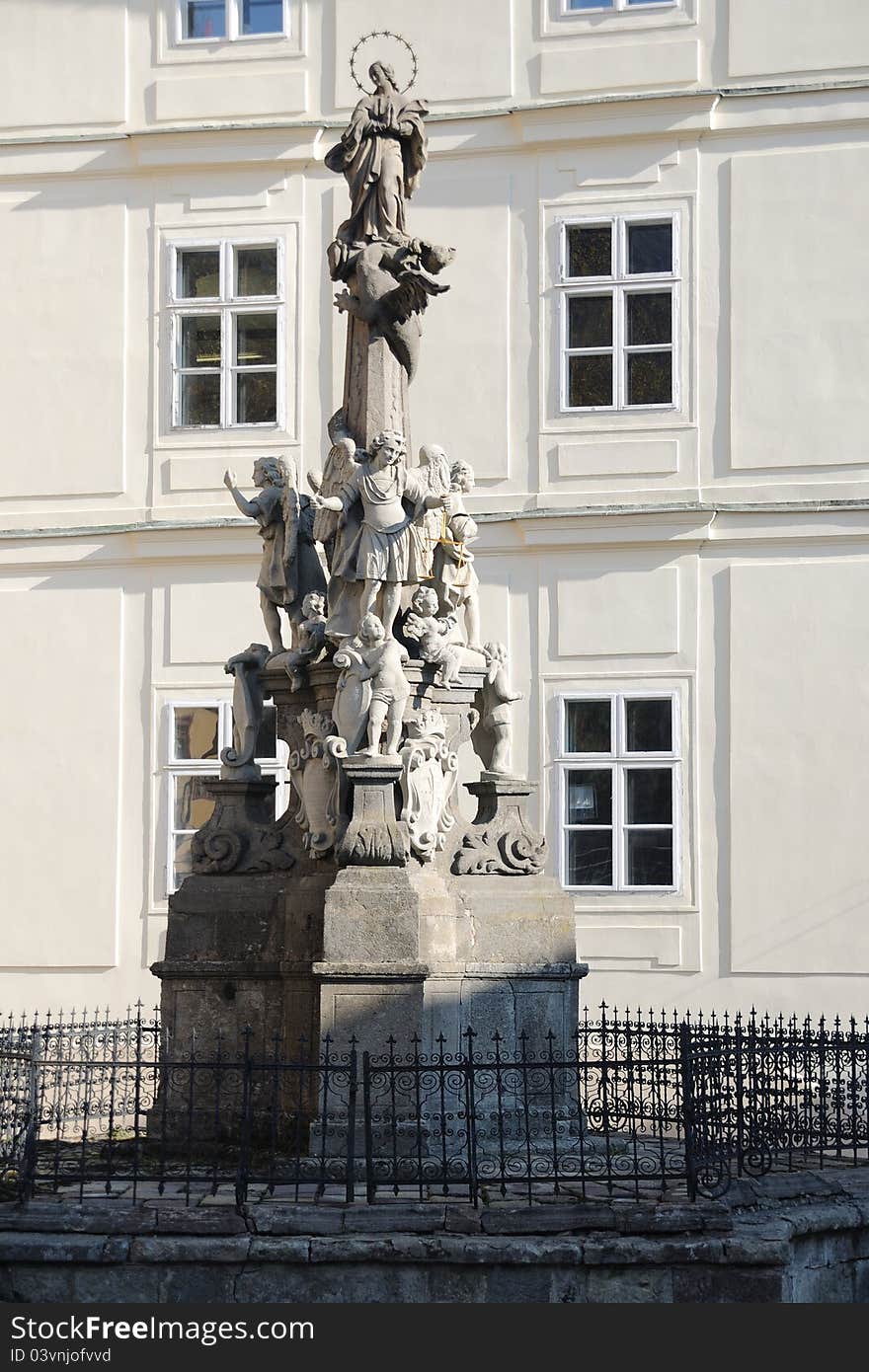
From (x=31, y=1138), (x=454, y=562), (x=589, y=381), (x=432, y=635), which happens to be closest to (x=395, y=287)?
(x=454, y=562)

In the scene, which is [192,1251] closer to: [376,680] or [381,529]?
[376,680]

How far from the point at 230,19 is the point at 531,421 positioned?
488 cm

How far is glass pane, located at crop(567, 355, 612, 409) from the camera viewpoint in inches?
742

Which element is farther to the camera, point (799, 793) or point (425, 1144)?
point (799, 793)

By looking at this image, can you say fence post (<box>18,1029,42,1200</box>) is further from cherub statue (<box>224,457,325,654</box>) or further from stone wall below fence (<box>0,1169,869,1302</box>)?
cherub statue (<box>224,457,325,654</box>)

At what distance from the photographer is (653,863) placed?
716 inches

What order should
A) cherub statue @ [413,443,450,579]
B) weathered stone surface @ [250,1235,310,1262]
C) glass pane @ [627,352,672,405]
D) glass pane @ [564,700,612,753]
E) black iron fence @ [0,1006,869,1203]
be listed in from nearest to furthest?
weathered stone surface @ [250,1235,310,1262], black iron fence @ [0,1006,869,1203], cherub statue @ [413,443,450,579], glass pane @ [564,700,612,753], glass pane @ [627,352,672,405]

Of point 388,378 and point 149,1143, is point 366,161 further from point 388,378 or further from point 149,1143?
point 149,1143

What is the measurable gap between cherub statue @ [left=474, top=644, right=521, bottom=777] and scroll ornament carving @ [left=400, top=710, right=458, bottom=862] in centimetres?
39

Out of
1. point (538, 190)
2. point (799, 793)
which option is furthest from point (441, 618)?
point (538, 190)

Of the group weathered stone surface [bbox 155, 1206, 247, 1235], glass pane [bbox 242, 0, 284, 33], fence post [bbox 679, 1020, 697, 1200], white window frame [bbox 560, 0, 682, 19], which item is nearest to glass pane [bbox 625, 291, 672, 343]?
white window frame [bbox 560, 0, 682, 19]

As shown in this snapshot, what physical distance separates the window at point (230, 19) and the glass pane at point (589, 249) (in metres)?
3.44

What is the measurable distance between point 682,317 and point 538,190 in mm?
1792

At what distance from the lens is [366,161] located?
12.4m
